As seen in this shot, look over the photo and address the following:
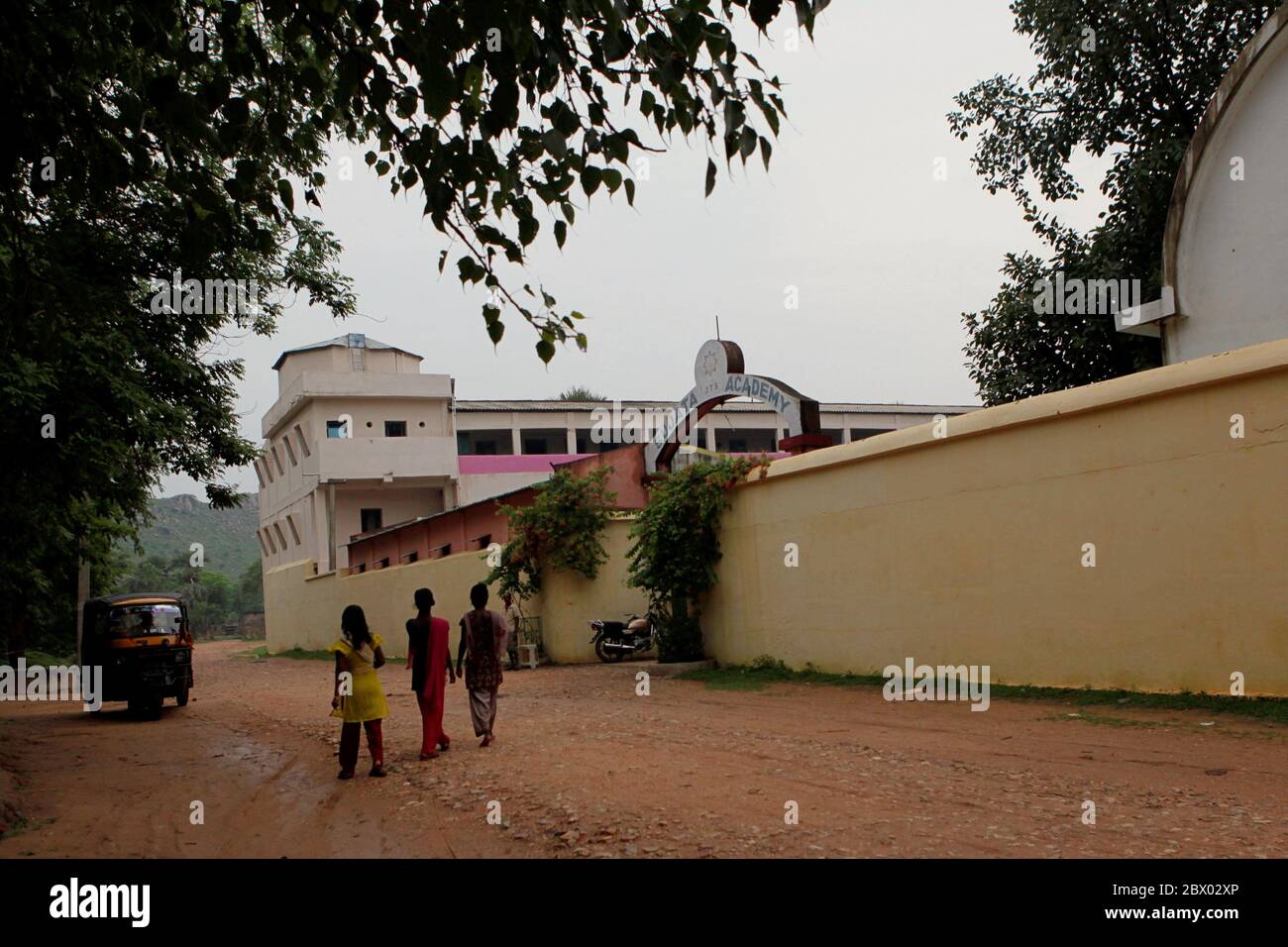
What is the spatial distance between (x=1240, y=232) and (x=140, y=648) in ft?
55.0

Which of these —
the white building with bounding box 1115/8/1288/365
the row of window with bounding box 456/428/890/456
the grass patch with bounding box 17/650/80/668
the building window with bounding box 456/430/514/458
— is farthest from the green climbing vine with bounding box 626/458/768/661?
the building window with bounding box 456/430/514/458

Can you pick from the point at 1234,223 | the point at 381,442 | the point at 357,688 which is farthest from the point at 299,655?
the point at 1234,223

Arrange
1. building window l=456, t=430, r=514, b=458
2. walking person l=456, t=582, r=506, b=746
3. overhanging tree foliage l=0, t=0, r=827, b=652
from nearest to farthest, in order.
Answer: overhanging tree foliage l=0, t=0, r=827, b=652 < walking person l=456, t=582, r=506, b=746 < building window l=456, t=430, r=514, b=458

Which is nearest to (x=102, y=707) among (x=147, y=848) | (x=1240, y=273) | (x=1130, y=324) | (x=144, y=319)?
(x=144, y=319)

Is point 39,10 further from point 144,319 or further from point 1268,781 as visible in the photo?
point 1268,781

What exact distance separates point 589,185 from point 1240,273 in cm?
1188

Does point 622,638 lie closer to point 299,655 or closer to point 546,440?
point 299,655

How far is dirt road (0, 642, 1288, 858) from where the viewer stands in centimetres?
612

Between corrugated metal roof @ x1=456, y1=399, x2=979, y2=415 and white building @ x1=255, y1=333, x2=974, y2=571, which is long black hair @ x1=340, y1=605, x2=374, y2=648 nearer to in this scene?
white building @ x1=255, y1=333, x2=974, y2=571

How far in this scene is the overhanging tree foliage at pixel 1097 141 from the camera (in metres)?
19.5

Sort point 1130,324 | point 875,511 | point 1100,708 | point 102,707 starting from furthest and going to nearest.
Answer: point 102,707
point 1130,324
point 875,511
point 1100,708

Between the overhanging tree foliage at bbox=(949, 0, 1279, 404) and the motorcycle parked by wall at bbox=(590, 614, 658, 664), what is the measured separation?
26.3 ft

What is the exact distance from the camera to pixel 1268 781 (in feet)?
22.6

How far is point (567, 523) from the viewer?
2242 centimetres
